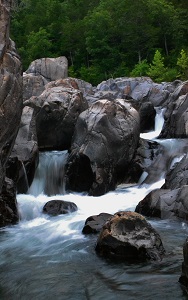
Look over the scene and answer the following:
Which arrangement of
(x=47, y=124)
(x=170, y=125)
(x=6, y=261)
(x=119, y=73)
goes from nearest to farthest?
1. (x=6, y=261)
2. (x=47, y=124)
3. (x=170, y=125)
4. (x=119, y=73)

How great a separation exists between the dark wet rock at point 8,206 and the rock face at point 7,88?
9.28ft

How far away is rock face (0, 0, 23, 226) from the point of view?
10.6 metres

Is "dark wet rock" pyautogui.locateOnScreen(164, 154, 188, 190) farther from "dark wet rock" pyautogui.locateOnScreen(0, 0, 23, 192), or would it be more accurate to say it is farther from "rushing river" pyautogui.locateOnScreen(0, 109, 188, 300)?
"dark wet rock" pyautogui.locateOnScreen(0, 0, 23, 192)

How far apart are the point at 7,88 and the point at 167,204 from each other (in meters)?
6.43

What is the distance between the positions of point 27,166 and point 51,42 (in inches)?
1930

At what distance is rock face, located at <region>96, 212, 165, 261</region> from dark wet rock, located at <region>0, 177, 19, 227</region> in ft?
15.6

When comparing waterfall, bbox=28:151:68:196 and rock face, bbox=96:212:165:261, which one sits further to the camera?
waterfall, bbox=28:151:68:196

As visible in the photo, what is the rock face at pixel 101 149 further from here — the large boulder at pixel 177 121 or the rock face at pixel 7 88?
the rock face at pixel 7 88

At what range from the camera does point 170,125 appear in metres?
24.2

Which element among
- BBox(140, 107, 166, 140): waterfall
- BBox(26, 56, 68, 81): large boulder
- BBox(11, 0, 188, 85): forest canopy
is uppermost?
BBox(11, 0, 188, 85): forest canopy

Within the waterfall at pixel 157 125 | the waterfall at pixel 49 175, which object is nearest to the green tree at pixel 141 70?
the waterfall at pixel 157 125

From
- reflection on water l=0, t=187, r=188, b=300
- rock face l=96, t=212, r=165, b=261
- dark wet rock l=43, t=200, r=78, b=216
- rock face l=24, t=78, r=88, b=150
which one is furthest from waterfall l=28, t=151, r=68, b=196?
rock face l=96, t=212, r=165, b=261

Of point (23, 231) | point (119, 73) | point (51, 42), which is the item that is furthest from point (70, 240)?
point (51, 42)

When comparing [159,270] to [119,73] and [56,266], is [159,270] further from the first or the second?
[119,73]
